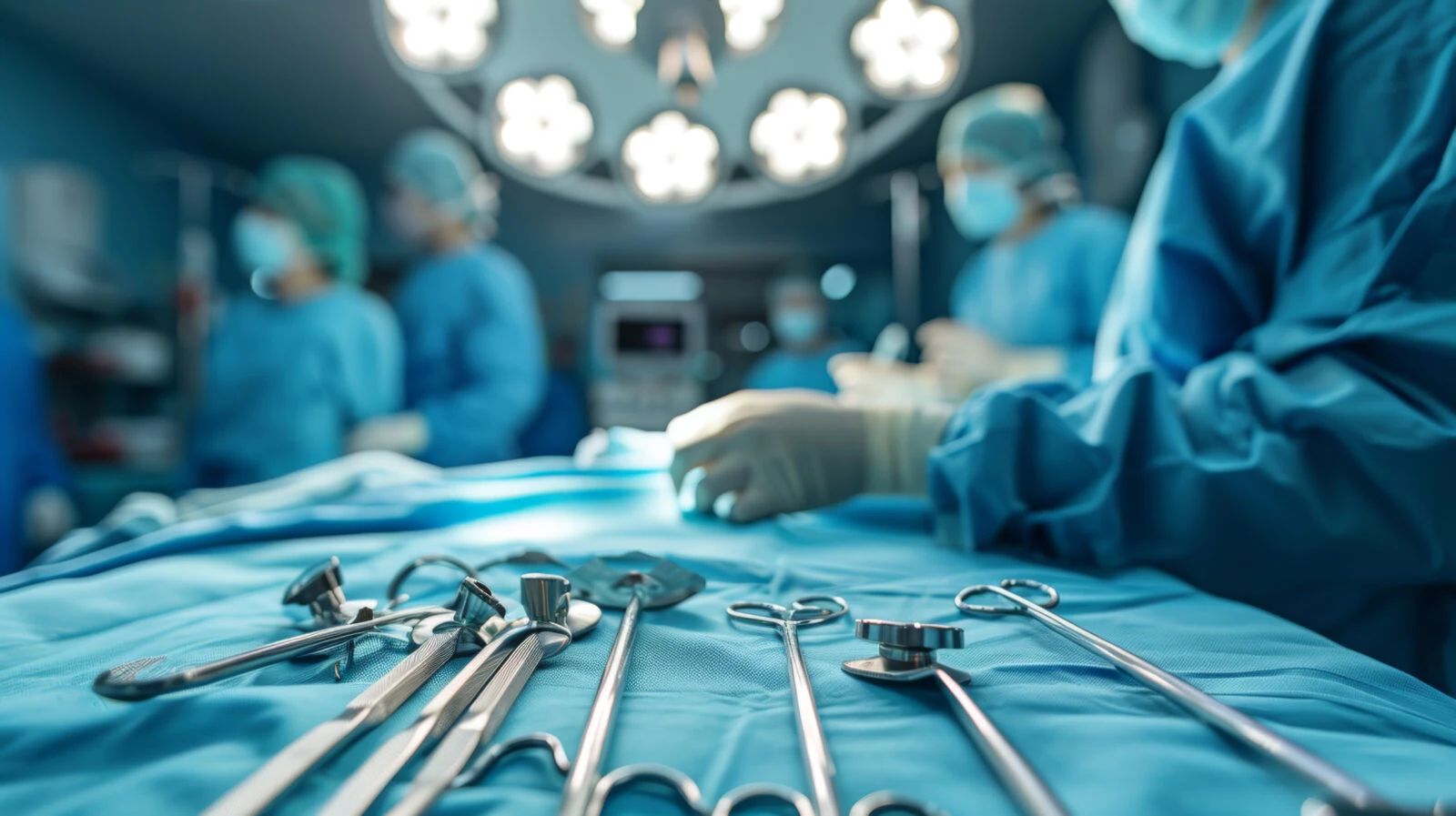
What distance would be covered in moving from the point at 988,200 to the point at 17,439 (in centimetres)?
344

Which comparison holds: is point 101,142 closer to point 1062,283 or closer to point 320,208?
point 320,208

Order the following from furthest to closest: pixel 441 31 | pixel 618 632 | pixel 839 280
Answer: pixel 839 280
pixel 441 31
pixel 618 632

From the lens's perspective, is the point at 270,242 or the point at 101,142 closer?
the point at 270,242

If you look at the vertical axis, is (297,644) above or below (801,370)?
below

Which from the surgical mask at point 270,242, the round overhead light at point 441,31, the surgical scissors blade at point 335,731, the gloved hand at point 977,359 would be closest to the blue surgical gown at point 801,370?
the gloved hand at point 977,359

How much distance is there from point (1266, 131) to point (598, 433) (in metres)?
1.34

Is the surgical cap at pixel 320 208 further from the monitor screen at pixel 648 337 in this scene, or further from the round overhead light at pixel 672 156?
the monitor screen at pixel 648 337

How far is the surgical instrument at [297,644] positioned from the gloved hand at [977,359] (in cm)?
181

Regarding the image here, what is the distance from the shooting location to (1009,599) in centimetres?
59

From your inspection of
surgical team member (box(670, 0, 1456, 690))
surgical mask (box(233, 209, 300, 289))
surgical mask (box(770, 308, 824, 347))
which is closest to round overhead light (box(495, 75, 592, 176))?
surgical mask (box(233, 209, 300, 289))

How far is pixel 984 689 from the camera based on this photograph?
1.46 feet

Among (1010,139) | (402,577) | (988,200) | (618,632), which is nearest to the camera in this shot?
(618,632)

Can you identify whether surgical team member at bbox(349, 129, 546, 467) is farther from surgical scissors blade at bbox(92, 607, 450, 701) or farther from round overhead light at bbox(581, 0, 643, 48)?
surgical scissors blade at bbox(92, 607, 450, 701)

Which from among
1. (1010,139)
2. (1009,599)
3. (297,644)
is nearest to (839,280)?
(1010,139)
